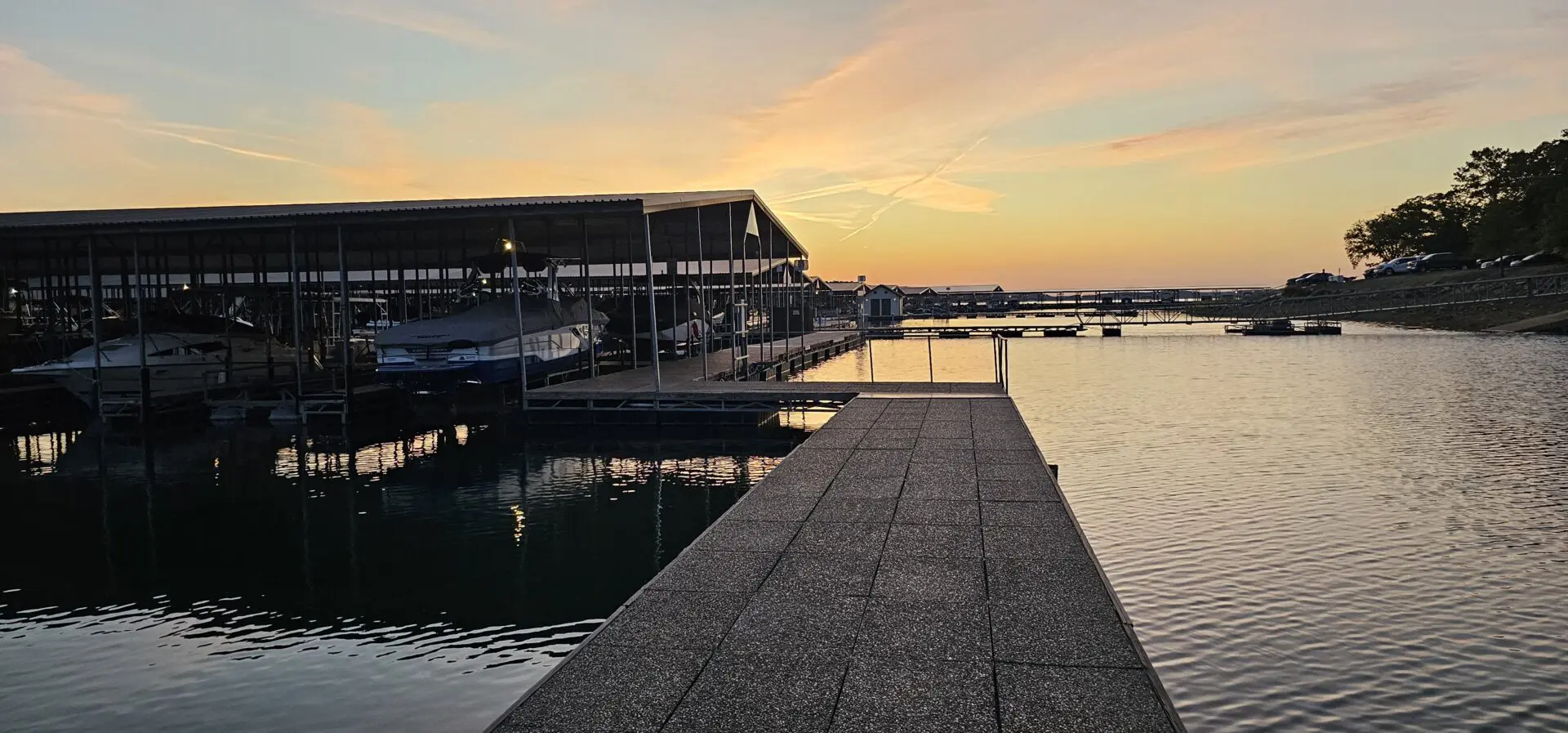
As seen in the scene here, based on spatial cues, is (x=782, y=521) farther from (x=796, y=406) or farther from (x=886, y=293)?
(x=886, y=293)

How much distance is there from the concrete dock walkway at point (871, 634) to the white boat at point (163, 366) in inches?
834

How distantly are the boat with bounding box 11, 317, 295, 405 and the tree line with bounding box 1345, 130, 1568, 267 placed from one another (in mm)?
71314

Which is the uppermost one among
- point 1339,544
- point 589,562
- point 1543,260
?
point 1543,260

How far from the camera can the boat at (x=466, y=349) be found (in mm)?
21859

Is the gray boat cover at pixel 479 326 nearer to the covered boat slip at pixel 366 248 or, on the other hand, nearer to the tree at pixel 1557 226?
the covered boat slip at pixel 366 248

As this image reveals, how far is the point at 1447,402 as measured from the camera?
22219 mm

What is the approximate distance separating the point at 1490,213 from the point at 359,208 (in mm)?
83804

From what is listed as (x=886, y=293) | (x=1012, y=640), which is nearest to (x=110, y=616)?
(x=1012, y=640)

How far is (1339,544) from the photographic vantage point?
10133 mm

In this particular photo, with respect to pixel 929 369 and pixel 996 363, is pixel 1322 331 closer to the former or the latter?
pixel 996 363

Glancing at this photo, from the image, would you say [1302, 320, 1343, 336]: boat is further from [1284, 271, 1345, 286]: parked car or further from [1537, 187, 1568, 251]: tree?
[1284, 271, 1345, 286]: parked car

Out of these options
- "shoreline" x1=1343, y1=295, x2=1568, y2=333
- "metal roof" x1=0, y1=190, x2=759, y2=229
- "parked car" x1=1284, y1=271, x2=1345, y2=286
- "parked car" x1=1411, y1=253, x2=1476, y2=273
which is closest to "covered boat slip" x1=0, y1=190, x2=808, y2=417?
"metal roof" x1=0, y1=190, x2=759, y2=229

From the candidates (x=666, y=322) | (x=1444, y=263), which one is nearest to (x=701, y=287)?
(x=666, y=322)

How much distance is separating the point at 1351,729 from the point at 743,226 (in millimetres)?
24190
